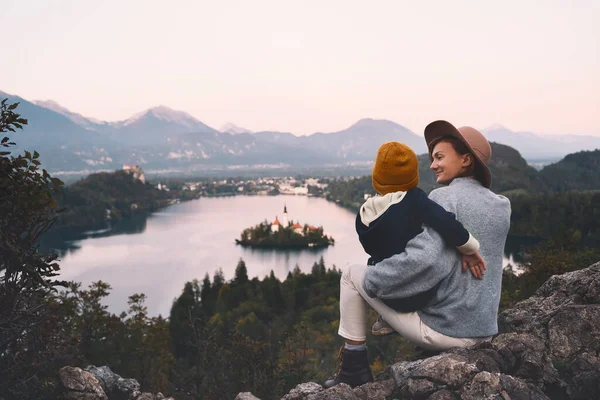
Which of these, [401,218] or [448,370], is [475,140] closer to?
[401,218]

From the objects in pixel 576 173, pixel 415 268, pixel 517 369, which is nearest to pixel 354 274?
pixel 415 268

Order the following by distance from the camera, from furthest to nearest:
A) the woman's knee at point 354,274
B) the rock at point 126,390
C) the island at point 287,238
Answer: the island at point 287,238, the rock at point 126,390, the woman's knee at point 354,274

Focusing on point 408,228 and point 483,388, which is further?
point 408,228

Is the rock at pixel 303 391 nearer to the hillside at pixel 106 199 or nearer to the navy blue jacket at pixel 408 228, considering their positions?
the navy blue jacket at pixel 408 228

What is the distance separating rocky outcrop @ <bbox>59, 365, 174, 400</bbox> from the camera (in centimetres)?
311

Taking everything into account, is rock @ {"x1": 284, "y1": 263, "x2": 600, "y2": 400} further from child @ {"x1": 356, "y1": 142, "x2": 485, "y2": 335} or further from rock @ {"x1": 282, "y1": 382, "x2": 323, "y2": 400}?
child @ {"x1": 356, "y1": 142, "x2": 485, "y2": 335}

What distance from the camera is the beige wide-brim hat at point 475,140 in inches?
96.5

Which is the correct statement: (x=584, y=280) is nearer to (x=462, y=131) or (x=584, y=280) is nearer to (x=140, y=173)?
(x=462, y=131)

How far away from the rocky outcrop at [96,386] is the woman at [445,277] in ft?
4.67

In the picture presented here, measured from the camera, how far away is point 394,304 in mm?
2371

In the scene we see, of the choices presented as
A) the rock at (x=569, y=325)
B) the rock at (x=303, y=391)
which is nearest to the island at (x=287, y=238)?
the rock at (x=569, y=325)

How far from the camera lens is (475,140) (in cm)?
248

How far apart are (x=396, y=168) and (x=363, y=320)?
0.80m

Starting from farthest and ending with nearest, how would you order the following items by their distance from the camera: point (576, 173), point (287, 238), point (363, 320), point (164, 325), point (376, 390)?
point (576, 173)
point (287, 238)
point (164, 325)
point (363, 320)
point (376, 390)
